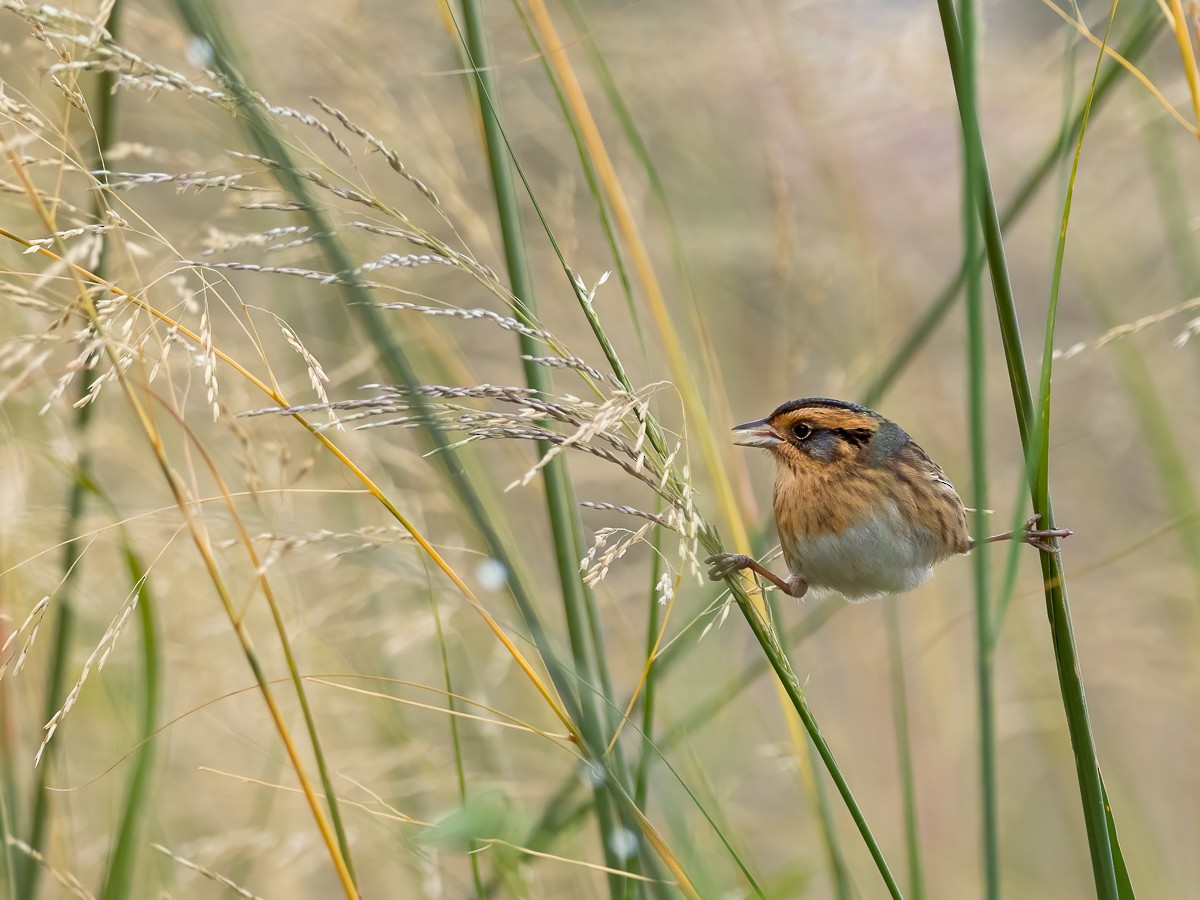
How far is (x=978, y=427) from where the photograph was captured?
116 centimetres

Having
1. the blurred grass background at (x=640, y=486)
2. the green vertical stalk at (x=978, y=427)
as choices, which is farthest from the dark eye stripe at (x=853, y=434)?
the green vertical stalk at (x=978, y=427)

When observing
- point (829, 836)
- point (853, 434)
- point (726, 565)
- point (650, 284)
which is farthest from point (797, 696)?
point (853, 434)

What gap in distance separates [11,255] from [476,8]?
1077mm

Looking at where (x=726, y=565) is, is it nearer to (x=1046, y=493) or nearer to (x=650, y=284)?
Answer: (x=1046, y=493)

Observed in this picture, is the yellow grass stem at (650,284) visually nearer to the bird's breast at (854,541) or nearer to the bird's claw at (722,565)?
the bird's breast at (854,541)

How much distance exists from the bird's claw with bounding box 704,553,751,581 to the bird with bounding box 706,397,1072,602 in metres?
0.56

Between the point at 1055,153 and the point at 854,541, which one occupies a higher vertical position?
the point at 1055,153

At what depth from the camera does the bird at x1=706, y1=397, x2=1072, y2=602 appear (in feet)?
6.63

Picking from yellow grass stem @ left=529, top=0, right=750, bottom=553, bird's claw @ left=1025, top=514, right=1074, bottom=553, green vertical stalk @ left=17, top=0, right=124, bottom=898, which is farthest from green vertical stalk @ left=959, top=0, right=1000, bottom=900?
green vertical stalk @ left=17, top=0, right=124, bottom=898

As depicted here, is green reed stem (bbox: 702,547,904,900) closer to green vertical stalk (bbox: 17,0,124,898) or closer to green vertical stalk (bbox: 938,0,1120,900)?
green vertical stalk (bbox: 938,0,1120,900)

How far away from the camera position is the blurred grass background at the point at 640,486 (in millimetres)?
2020

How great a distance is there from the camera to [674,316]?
147 inches

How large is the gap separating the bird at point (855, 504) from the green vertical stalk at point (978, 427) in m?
0.79

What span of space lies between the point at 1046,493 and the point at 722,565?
0.37 metres
